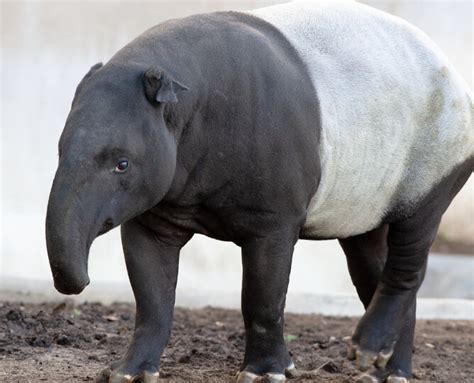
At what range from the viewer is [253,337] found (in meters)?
5.92

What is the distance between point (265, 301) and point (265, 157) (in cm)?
68

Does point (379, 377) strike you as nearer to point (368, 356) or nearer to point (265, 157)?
point (368, 356)

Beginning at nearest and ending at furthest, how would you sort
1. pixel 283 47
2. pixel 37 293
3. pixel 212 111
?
pixel 212 111, pixel 283 47, pixel 37 293

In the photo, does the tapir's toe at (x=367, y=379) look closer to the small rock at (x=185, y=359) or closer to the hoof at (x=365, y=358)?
the hoof at (x=365, y=358)

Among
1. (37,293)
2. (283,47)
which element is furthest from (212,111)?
(37,293)

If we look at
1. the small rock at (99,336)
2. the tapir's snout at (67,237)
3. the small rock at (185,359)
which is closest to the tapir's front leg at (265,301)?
the small rock at (185,359)

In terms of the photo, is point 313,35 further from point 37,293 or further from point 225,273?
point 225,273

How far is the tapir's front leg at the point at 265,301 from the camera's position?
5809 mm

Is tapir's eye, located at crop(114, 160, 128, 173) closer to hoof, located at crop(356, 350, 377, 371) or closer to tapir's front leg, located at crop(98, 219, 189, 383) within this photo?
tapir's front leg, located at crop(98, 219, 189, 383)

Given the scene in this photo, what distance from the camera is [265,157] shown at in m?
5.63

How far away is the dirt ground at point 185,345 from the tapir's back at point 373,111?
98 centimetres

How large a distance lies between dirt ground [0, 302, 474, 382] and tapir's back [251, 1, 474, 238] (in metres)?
0.98

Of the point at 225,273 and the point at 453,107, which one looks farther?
the point at 225,273

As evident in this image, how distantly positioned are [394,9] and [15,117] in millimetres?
3695
